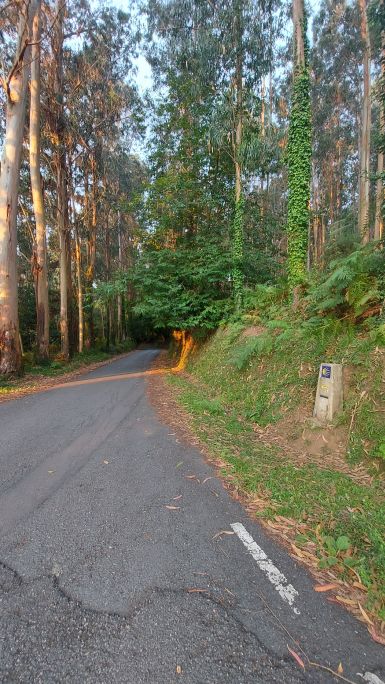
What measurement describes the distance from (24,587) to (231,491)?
2.08m

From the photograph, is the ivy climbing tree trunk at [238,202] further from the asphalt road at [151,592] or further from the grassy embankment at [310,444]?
the asphalt road at [151,592]

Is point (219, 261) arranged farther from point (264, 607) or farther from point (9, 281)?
point (264, 607)

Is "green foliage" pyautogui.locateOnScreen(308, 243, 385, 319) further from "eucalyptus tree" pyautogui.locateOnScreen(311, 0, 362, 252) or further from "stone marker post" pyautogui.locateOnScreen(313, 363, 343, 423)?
"eucalyptus tree" pyautogui.locateOnScreen(311, 0, 362, 252)

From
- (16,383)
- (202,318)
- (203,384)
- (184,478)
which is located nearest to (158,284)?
(202,318)

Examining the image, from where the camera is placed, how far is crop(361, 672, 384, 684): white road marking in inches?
65.6

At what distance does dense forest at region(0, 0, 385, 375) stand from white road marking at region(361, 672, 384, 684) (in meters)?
4.30

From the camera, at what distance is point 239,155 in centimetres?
1242

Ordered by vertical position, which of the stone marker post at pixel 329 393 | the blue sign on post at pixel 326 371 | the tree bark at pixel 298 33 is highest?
the tree bark at pixel 298 33

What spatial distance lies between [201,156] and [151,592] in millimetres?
15978

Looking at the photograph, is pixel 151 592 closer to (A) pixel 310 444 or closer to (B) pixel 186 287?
(A) pixel 310 444

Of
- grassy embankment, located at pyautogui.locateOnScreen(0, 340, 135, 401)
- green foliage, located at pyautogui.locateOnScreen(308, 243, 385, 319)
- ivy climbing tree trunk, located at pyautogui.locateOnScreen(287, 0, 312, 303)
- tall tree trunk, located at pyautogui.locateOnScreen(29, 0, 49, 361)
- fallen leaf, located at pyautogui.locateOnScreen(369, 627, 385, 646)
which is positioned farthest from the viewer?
tall tree trunk, located at pyautogui.locateOnScreen(29, 0, 49, 361)

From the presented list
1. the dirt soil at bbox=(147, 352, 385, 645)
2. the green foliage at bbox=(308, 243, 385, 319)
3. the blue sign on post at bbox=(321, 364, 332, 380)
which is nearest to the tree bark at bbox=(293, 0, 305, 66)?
the green foliage at bbox=(308, 243, 385, 319)

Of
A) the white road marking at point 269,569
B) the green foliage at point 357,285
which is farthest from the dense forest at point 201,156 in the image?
the white road marking at point 269,569

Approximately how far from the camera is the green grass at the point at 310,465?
268 cm
